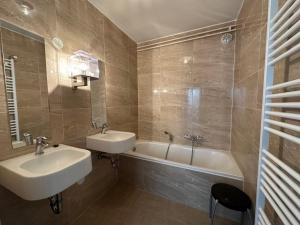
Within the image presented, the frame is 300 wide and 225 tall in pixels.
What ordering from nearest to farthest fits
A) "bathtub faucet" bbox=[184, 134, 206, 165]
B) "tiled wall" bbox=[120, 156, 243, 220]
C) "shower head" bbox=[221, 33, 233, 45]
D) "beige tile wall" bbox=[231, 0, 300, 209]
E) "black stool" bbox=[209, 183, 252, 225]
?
"beige tile wall" bbox=[231, 0, 300, 209] → "black stool" bbox=[209, 183, 252, 225] → "tiled wall" bbox=[120, 156, 243, 220] → "shower head" bbox=[221, 33, 233, 45] → "bathtub faucet" bbox=[184, 134, 206, 165]

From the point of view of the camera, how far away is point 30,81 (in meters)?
1.13

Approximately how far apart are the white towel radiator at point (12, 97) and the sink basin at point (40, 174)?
0.21m

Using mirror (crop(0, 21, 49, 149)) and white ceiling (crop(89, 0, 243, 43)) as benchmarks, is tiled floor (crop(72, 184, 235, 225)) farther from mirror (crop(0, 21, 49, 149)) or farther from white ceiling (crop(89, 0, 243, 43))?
white ceiling (crop(89, 0, 243, 43))

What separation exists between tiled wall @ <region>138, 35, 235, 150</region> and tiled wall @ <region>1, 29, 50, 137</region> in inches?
64.8

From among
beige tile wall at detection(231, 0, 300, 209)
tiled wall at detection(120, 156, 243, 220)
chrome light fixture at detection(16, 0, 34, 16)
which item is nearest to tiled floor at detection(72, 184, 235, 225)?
tiled wall at detection(120, 156, 243, 220)

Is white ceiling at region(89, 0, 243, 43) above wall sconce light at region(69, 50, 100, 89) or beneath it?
above

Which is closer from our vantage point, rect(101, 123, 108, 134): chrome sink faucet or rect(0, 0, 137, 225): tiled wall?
rect(0, 0, 137, 225): tiled wall

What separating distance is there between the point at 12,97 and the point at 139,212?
1.67 m

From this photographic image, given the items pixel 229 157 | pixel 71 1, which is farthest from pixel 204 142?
pixel 71 1

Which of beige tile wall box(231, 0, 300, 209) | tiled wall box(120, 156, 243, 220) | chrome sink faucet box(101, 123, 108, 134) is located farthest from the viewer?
chrome sink faucet box(101, 123, 108, 134)

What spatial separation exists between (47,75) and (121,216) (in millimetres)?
1661

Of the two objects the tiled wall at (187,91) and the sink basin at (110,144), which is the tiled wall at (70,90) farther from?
the tiled wall at (187,91)

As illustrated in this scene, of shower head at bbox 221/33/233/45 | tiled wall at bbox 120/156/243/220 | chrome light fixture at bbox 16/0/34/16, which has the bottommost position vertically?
tiled wall at bbox 120/156/243/220

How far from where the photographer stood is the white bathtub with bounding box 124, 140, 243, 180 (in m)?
1.57
